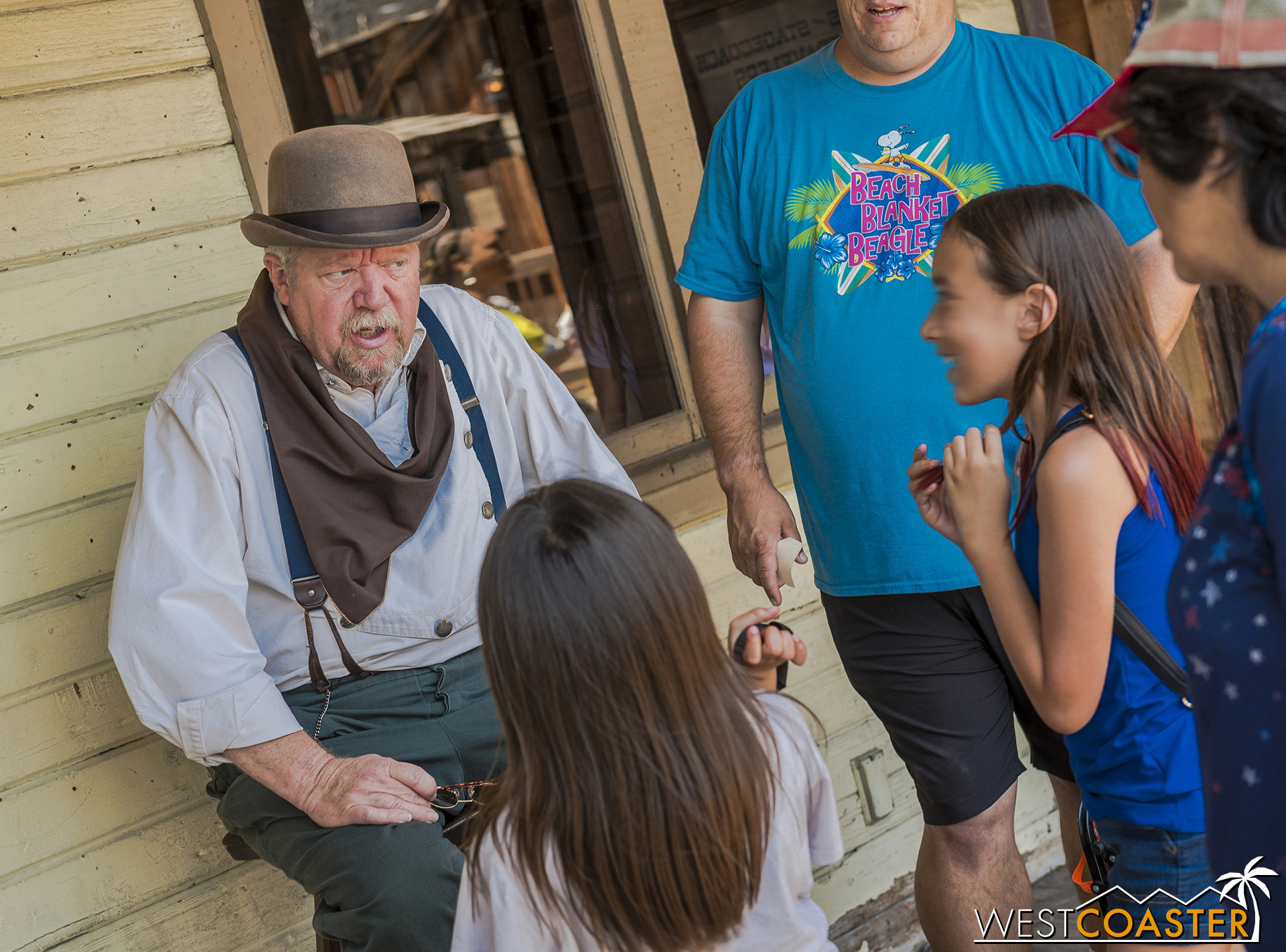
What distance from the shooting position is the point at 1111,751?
4.70ft

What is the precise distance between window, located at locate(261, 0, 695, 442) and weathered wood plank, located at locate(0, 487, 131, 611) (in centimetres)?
108

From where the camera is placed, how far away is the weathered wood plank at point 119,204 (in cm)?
197

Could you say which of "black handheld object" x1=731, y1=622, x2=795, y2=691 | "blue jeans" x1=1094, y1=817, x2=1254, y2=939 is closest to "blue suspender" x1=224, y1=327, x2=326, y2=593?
"black handheld object" x1=731, y1=622, x2=795, y2=691

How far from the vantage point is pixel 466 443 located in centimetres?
203

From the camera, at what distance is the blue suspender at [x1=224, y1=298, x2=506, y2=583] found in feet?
6.04

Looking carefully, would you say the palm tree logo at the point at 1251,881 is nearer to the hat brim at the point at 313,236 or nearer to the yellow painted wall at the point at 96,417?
the hat brim at the point at 313,236

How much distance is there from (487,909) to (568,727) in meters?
0.22

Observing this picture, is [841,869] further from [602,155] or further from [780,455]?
[602,155]

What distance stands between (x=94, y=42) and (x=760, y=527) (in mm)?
1533

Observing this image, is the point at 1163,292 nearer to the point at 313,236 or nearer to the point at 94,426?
the point at 313,236

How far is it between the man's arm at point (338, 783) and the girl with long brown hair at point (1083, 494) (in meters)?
0.91

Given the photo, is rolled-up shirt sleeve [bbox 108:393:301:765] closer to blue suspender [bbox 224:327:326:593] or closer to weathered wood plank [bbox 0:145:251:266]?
blue suspender [bbox 224:327:326:593]

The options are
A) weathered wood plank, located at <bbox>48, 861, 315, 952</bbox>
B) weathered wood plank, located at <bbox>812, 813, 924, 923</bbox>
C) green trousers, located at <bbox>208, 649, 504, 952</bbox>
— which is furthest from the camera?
weathered wood plank, located at <bbox>812, 813, 924, 923</bbox>

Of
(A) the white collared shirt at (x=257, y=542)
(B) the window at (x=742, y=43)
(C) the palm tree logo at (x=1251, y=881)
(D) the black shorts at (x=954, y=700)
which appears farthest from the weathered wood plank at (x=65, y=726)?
(B) the window at (x=742, y=43)
